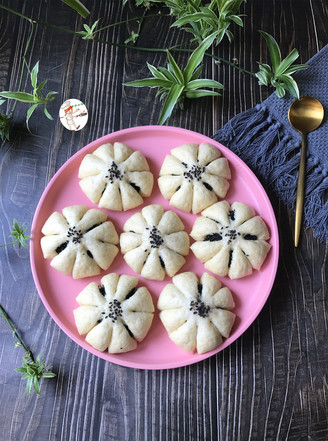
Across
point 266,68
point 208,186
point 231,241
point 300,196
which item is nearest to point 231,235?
point 231,241

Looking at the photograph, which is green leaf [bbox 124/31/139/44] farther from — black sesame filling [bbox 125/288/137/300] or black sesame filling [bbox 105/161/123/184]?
black sesame filling [bbox 125/288/137/300]

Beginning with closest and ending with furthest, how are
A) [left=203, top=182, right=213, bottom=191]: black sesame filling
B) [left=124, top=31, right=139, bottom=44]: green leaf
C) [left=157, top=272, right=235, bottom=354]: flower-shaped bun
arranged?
[left=157, top=272, right=235, bottom=354]: flower-shaped bun
[left=203, top=182, right=213, bottom=191]: black sesame filling
[left=124, top=31, right=139, bottom=44]: green leaf

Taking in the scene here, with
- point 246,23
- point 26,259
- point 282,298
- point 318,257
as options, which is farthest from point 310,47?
point 26,259

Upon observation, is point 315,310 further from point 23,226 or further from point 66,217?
point 23,226

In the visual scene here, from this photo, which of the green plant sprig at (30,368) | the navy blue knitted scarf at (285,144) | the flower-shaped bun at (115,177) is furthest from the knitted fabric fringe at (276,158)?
the green plant sprig at (30,368)

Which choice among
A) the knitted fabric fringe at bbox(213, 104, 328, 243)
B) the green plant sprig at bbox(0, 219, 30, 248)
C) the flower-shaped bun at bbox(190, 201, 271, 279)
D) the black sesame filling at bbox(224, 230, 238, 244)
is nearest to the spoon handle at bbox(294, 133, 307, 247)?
the knitted fabric fringe at bbox(213, 104, 328, 243)

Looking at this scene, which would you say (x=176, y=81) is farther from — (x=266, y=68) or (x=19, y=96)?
Answer: (x=19, y=96)

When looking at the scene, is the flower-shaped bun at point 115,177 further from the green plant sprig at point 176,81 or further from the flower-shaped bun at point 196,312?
the flower-shaped bun at point 196,312
